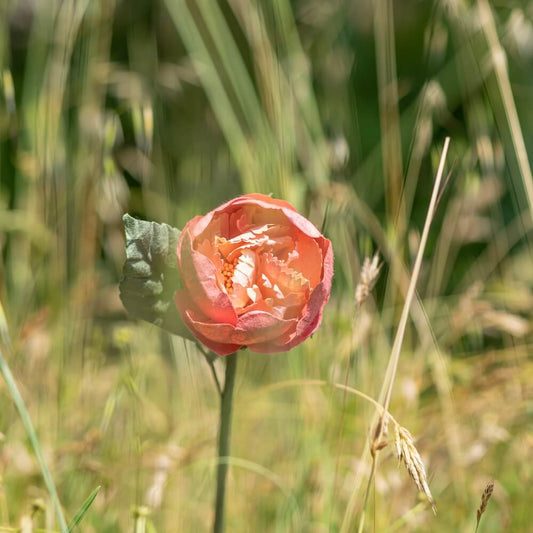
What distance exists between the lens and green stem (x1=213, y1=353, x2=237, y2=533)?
676mm

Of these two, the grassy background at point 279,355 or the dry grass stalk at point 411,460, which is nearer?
the dry grass stalk at point 411,460

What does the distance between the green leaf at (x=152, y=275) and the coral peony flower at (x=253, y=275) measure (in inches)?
1.2

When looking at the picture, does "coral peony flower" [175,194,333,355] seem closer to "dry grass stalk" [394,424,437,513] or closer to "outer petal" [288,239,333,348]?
"outer petal" [288,239,333,348]

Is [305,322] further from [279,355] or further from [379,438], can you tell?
[279,355]

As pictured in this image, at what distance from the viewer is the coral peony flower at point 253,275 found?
24.4 inches

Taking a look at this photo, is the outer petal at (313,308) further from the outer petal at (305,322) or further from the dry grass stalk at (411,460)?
the dry grass stalk at (411,460)

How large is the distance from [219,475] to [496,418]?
1.95 ft

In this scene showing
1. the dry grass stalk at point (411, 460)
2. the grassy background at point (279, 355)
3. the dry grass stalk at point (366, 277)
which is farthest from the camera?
the grassy background at point (279, 355)

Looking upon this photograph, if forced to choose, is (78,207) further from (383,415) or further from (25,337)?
(383,415)

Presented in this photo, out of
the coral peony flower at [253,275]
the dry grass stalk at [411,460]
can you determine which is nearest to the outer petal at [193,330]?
the coral peony flower at [253,275]

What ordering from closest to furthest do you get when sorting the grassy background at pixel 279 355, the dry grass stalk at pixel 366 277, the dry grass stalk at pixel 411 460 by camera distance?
the dry grass stalk at pixel 411 460 < the dry grass stalk at pixel 366 277 < the grassy background at pixel 279 355

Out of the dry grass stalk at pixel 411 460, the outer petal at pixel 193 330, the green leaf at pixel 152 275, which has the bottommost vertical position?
the dry grass stalk at pixel 411 460

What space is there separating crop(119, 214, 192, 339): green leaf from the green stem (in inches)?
1.7

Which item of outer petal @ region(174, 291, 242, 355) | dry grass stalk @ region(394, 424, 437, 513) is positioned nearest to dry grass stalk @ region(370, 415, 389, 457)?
dry grass stalk @ region(394, 424, 437, 513)
